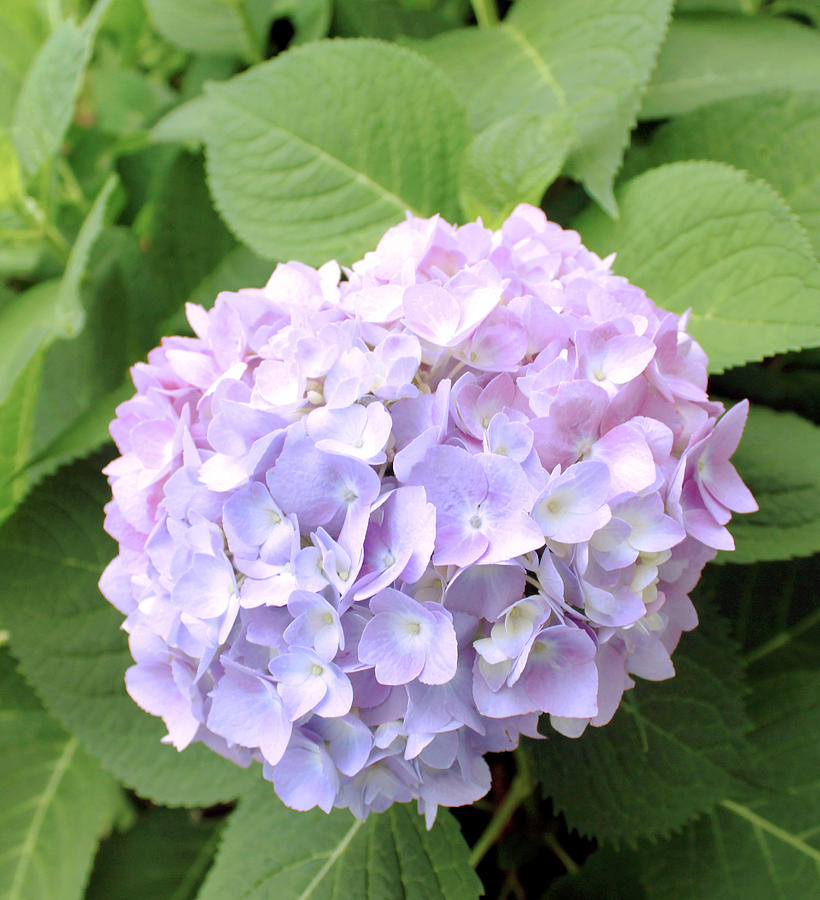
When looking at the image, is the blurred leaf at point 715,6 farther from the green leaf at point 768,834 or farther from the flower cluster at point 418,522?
the green leaf at point 768,834

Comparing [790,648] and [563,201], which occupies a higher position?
[563,201]

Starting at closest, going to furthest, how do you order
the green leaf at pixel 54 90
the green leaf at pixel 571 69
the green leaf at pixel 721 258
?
the green leaf at pixel 721 258
the green leaf at pixel 571 69
the green leaf at pixel 54 90

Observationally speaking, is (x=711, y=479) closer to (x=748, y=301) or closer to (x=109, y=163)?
(x=748, y=301)

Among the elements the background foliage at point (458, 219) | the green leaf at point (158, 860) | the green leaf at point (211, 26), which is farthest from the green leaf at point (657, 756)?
the green leaf at point (211, 26)

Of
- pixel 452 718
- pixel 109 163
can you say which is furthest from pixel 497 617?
pixel 109 163

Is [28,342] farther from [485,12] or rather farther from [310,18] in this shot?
[485,12]

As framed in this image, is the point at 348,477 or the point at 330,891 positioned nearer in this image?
the point at 348,477

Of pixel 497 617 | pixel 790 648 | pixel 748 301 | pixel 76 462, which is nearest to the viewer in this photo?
pixel 497 617
